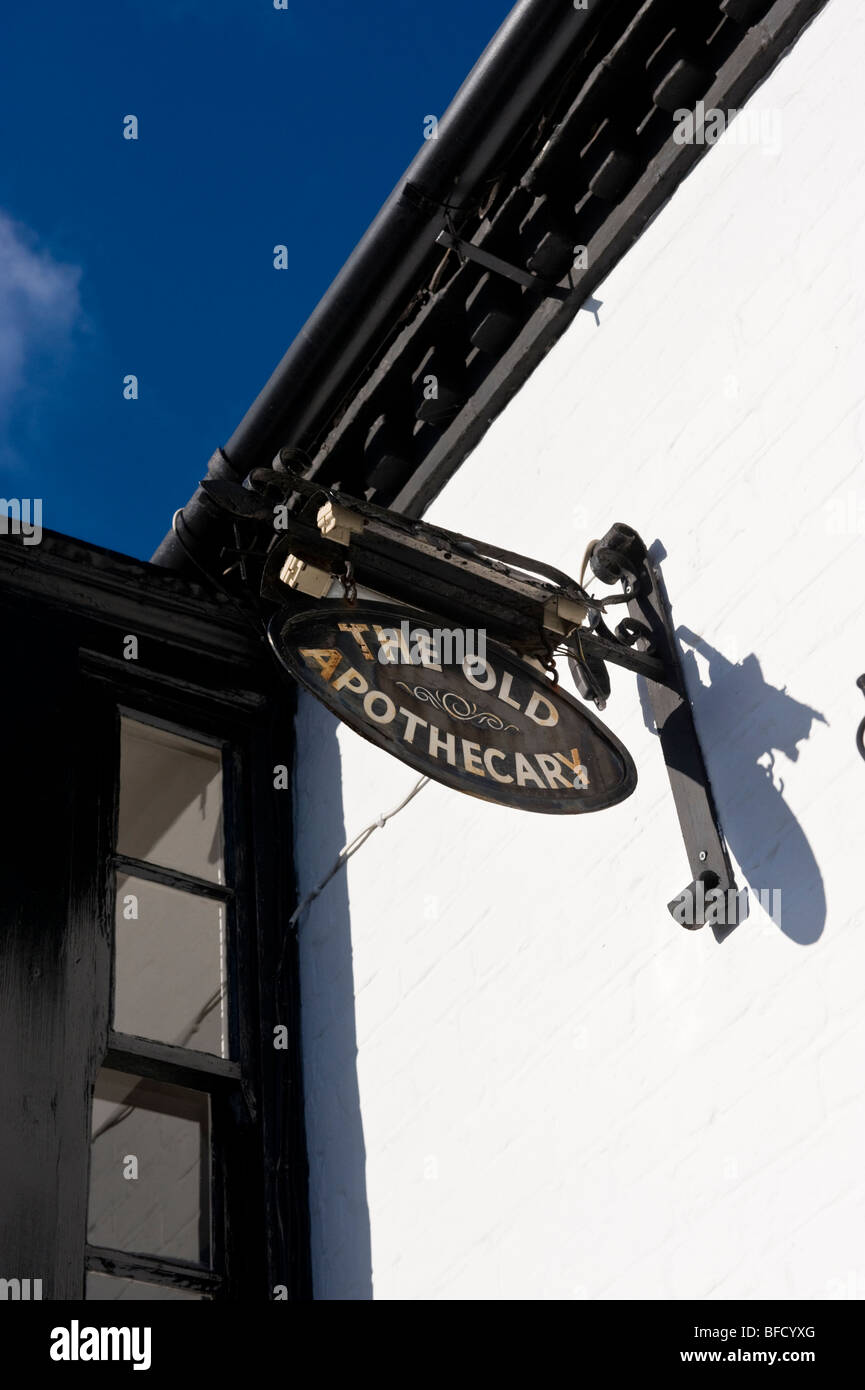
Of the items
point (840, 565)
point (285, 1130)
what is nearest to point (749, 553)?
point (840, 565)

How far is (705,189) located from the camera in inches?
232

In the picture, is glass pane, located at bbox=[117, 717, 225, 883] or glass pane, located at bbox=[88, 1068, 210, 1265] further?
glass pane, located at bbox=[88, 1068, 210, 1265]

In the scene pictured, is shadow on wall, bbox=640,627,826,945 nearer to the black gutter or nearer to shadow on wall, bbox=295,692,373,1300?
shadow on wall, bbox=295,692,373,1300

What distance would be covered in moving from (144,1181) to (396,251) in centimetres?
459

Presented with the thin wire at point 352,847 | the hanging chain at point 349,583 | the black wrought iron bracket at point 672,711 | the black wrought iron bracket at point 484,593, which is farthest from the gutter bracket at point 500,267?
the hanging chain at point 349,583

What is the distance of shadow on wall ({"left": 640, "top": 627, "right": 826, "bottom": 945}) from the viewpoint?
453 cm

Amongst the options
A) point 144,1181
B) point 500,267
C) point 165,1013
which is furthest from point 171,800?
point 500,267

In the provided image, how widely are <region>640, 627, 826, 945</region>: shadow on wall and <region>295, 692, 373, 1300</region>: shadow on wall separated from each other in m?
1.78

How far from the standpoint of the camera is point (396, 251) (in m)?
6.69

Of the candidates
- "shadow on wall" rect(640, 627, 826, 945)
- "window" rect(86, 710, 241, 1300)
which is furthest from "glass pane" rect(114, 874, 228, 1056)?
"shadow on wall" rect(640, 627, 826, 945)

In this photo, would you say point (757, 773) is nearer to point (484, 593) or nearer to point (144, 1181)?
point (484, 593)

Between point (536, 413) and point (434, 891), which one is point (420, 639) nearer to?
point (434, 891)

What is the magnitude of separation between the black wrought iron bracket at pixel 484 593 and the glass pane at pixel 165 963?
3439 millimetres

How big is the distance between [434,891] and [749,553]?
1.65 m
